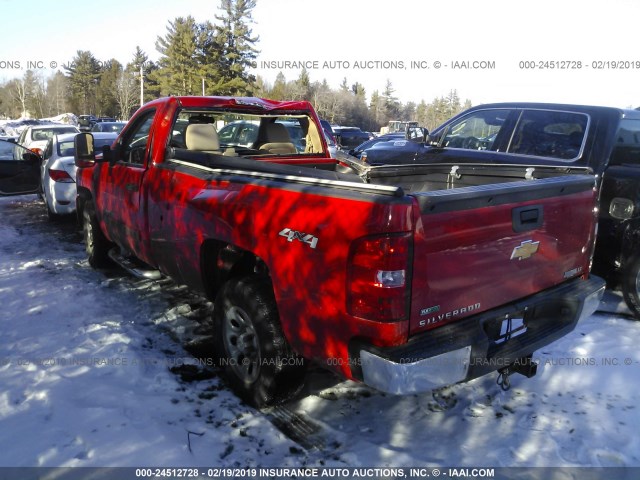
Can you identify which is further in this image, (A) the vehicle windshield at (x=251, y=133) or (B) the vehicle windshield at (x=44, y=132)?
(B) the vehicle windshield at (x=44, y=132)

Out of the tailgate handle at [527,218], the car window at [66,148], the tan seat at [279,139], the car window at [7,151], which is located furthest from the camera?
the car window at [66,148]

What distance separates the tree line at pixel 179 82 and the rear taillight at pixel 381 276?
49273 mm

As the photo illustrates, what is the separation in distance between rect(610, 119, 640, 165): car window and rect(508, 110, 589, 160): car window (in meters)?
0.33

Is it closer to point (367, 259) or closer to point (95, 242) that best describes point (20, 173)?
point (95, 242)

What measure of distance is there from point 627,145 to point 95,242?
235 inches

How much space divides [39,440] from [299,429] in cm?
148

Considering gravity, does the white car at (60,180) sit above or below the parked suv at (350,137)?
below

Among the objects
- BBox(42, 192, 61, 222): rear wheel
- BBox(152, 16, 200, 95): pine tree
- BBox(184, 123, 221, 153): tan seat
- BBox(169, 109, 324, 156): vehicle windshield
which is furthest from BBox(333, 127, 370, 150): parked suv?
BBox(152, 16, 200, 95): pine tree

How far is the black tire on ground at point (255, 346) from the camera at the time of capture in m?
3.08

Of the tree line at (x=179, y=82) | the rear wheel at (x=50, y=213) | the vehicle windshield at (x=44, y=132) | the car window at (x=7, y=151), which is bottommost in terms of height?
the rear wheel at (x=50, y=213)

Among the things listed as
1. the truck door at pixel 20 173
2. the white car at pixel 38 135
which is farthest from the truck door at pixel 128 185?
the white car at pixel 38 135

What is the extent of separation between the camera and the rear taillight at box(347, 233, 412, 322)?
2361 mm

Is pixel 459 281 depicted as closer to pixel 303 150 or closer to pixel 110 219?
pixel 303 150

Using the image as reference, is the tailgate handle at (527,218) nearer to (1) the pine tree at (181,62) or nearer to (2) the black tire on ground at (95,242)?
(2) the black tire on ground at (95,242)
